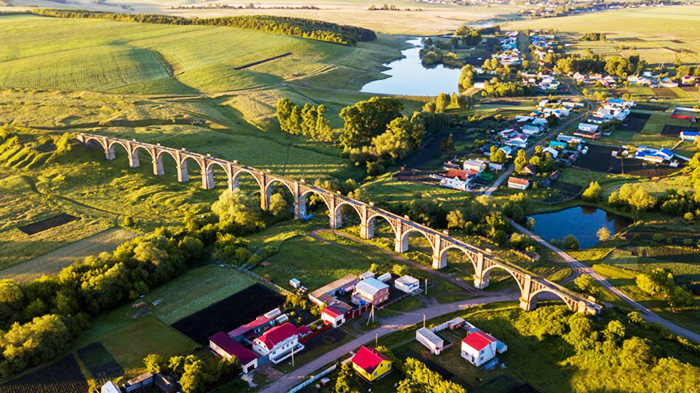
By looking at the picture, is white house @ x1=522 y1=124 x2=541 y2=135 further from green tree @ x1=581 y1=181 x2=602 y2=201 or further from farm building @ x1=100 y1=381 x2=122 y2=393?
farm building @ x1=100 y1=381 x2=122 y2=393

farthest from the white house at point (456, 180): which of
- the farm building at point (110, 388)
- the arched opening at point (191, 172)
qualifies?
the farm building at point (110, 388)

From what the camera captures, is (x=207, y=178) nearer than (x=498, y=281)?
No

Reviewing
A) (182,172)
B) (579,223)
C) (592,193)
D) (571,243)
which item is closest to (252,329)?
(571,243)

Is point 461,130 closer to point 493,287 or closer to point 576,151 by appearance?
point 576,151

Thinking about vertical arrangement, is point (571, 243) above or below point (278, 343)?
below

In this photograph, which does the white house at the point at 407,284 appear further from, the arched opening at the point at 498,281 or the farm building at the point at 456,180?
the farm building at the point at 456,180

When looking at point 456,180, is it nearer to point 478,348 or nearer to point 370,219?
point 370,219
